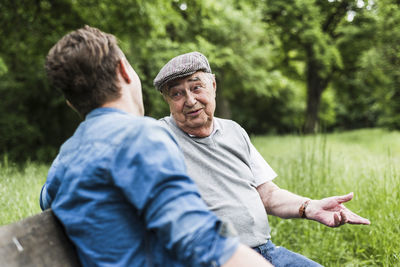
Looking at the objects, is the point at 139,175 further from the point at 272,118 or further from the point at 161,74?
the point at 272,118

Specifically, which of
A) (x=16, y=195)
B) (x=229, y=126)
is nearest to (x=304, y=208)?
(x=229, y=126)

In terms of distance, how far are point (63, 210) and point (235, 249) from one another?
1.97ft

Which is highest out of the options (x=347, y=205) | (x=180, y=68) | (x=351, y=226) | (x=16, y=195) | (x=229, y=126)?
(x=180, y=68)

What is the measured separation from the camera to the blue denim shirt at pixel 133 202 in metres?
0.98

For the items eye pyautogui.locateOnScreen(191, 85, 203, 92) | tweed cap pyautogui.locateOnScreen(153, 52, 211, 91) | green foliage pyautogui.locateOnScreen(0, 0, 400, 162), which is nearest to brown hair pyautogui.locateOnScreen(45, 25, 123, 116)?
tweed cap pyautogui.locateOnScreen(153, 52, 211, 91)

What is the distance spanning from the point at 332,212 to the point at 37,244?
4.82 feet

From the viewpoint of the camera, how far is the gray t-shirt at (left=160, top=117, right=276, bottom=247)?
71.1 inches

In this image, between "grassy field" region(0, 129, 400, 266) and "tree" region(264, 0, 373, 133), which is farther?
"tree" region(264, 0, 373, 133)

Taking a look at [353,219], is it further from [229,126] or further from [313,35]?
[313,35]

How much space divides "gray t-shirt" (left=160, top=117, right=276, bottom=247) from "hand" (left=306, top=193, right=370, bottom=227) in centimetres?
28

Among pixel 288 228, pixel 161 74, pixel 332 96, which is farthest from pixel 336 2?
pixel 161 74

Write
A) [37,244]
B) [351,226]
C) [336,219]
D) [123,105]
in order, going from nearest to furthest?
1. [37,244]
2. [123,105]
3. [336,219]
4. [351,226]

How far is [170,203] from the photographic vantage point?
983 millimetres

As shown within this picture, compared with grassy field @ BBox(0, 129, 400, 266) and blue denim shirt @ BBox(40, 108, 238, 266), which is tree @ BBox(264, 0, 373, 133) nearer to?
grassy field @ BBox(0, 129, 400, 266)
